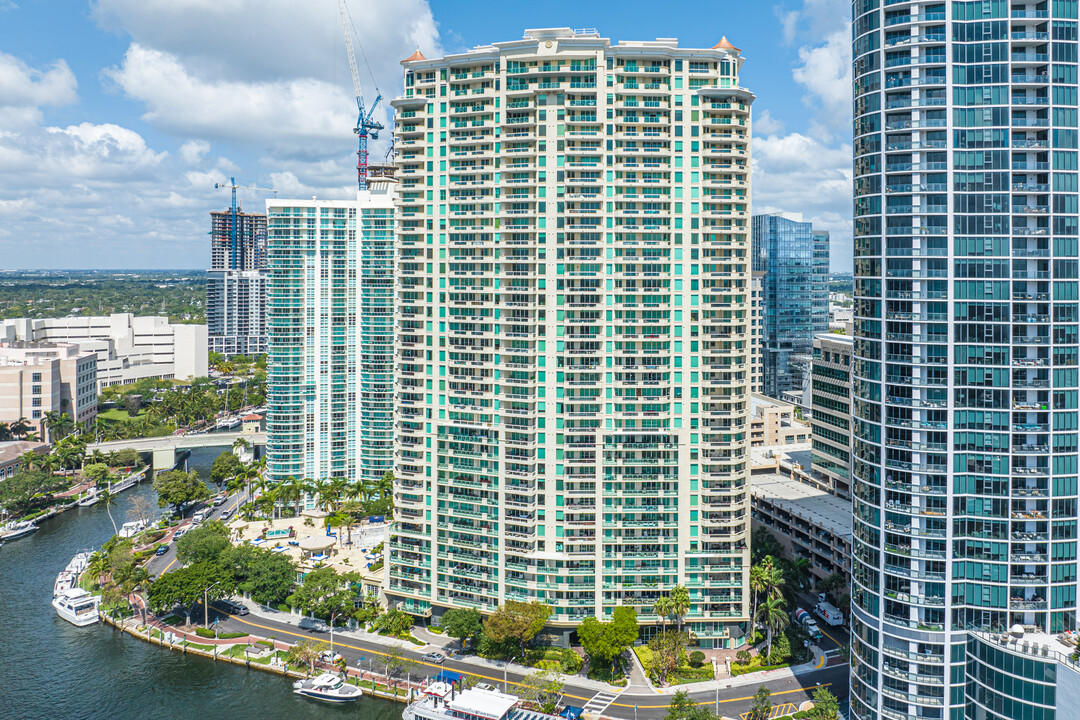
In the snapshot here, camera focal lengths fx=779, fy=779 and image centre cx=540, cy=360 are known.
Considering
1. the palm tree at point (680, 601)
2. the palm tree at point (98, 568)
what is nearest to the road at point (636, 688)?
the palm tree at point (680, 601)

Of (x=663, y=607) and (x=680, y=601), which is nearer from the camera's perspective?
(x=663, y=607)

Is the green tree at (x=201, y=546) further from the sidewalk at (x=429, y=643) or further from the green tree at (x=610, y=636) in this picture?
the green tree at (x=610, y=636)

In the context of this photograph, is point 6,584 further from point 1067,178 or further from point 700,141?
point 1067,178

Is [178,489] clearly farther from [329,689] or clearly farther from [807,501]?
[807,501]

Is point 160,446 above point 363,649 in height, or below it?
above

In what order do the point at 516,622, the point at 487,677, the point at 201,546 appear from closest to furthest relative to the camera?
the point at 516,622 → the point at 487,677 → the point at 201,546

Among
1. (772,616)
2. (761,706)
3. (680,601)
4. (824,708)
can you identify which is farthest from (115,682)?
(824,708)

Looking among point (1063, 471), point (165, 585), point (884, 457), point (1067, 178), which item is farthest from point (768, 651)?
point (165, 585)

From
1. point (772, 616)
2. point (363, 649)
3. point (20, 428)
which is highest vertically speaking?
point (20, 428)
